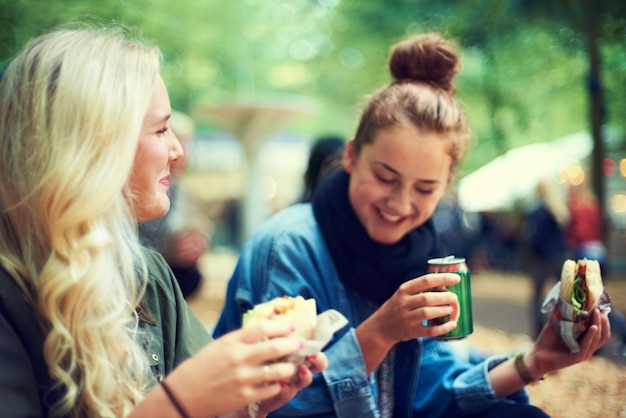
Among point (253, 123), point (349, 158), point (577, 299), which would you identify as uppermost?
point (253, 123)

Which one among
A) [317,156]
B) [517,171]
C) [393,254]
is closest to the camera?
[393,254]

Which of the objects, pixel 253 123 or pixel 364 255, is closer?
pixel 364 255

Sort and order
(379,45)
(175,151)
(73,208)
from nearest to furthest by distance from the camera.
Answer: (73,208) < (175,151) < (379,45)

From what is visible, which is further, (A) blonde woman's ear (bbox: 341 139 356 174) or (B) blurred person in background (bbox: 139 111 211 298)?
(B) blurred person in background (bbox: 139 111 211 298)

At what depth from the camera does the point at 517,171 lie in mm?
13328

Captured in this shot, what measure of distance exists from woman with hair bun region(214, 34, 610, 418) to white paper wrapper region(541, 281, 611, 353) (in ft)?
0.24

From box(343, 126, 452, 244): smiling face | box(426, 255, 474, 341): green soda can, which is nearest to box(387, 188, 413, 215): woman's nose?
box(343, 126, 452, 244): smiling face

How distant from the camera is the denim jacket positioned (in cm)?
201

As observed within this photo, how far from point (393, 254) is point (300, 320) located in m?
0.94

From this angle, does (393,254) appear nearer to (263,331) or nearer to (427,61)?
(427,61)

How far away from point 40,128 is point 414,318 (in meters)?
1.03

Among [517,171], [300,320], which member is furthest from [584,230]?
[300,320]

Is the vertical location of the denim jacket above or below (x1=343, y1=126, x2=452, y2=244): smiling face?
below

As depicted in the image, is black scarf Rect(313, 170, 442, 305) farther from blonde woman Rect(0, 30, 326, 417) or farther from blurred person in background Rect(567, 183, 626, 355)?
blurred person in background Rect(567, 183, 626, 355)
